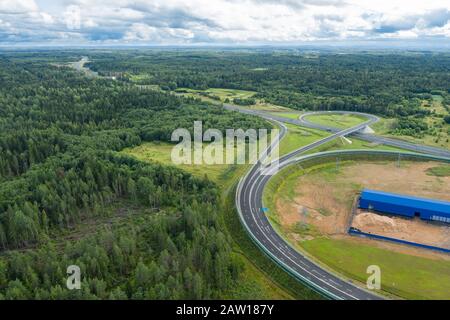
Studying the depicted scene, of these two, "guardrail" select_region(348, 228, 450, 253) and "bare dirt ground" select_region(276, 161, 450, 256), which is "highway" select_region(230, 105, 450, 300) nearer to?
"bare dirt ground" select_region(276, 161, 450, 256)

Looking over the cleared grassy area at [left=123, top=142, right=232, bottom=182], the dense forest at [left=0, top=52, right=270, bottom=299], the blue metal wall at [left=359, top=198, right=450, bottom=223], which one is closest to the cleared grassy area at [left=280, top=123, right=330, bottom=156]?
the cleared grassy area at [left=123, top=142, right=232, bottom=182]

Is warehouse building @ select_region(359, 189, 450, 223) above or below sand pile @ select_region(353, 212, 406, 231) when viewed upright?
above

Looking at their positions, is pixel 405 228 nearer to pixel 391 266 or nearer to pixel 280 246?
pixel 391 266

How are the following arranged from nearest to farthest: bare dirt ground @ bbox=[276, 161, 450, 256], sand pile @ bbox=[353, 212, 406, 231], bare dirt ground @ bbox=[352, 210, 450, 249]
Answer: bare dirt ground @ bbox=[352, 210, 450, 249]
bare dirt ground @ bbox=[276, 161, 450, 256]
sand pile @ bbox=[353, 212, 406, 231]

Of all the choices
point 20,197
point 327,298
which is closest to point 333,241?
point 327,298

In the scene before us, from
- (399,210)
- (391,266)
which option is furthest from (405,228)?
(391,266)
